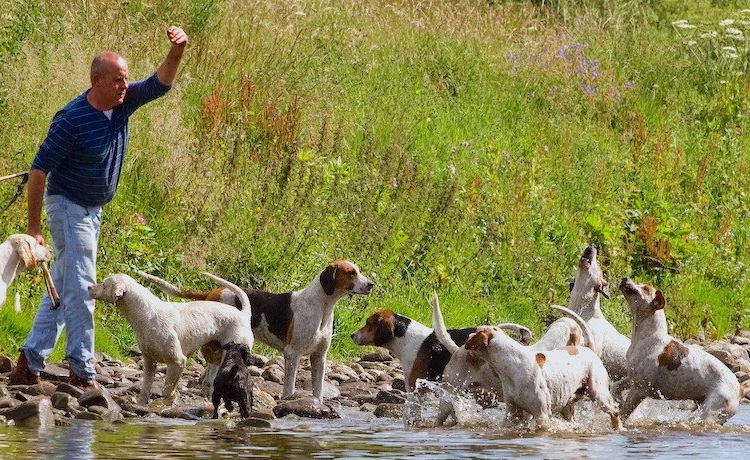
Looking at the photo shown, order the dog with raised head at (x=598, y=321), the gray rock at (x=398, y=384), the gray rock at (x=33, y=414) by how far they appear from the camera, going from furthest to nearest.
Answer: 1. the gray rock at (x=398, y=384)
2. the dog with raised head at (x=598, y=321)
3. the gray rock at (x=33, y=414)

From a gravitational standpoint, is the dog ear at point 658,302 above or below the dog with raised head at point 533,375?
above

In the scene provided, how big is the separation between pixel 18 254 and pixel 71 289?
17.4 inches

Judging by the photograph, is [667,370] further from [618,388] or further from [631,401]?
[618,388]

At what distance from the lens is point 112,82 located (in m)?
8.87

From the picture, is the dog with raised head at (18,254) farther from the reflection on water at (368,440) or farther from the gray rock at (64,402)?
the reflection on water at (368,440)

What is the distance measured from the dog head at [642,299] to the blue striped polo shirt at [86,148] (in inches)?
135

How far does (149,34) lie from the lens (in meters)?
15.4

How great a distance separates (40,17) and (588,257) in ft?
20.8

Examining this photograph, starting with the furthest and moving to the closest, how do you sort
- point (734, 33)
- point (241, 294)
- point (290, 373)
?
1. point (734, 33)
2. point (290, 373)
3. point (241, 294)

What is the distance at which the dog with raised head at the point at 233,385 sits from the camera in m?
8.71

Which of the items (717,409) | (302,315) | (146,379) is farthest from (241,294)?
(717,409)

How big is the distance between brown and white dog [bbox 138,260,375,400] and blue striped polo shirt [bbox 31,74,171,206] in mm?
1145

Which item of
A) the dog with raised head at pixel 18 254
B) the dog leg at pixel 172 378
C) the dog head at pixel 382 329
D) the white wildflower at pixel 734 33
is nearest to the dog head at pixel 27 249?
the dog with raised head at pixel 18 254

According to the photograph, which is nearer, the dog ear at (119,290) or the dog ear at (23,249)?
the dog ear at (23,249)
